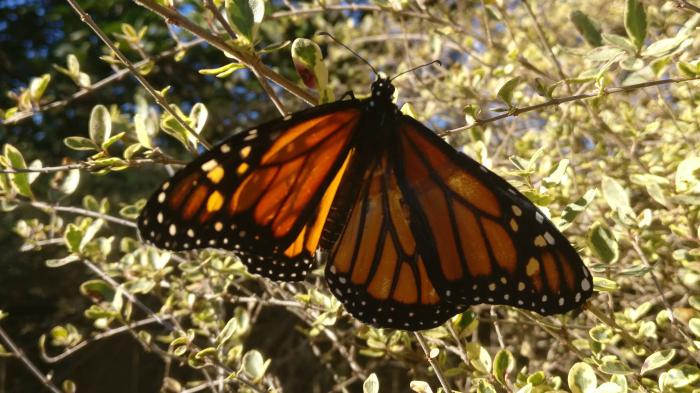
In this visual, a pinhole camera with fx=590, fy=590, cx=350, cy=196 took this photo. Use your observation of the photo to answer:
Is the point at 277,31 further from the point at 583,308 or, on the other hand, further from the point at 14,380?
the point at 583,308

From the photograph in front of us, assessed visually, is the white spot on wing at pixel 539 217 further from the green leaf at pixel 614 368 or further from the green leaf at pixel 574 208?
the green leaf at pixel 614 368

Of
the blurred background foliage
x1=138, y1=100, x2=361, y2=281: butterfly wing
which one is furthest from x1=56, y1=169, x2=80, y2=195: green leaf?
x1=138, y1=100, x2=361, y2=281: butterfly wing

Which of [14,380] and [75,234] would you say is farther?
[14,380]

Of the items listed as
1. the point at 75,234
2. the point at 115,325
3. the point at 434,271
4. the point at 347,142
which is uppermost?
the point at 347,142

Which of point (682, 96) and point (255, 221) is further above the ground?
point (682, 96)

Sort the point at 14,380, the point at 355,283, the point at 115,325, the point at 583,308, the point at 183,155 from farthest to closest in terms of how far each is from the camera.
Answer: the point at 183,155 < the point at 14,380 < the point at 115,325 < the point at 355,283 < the point at 583,308

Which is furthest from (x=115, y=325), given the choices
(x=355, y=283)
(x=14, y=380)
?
(x=355, y=283)

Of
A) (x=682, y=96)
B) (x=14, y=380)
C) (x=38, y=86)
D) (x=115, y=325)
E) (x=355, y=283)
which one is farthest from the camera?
(x=14, y=380)
